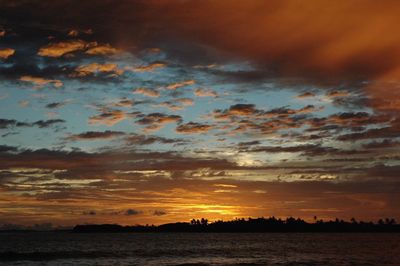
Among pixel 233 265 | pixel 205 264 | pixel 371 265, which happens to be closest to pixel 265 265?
pixel 233 265

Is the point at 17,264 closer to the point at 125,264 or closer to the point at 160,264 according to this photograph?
the point at 125,264

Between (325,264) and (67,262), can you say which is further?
(67,262)

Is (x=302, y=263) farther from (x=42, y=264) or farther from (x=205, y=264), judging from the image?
(x=42, y=264)

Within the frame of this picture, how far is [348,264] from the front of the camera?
69688 millimetres

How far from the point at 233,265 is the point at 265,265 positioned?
4.46 metres

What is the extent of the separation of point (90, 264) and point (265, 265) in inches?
1012

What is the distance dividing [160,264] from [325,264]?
78.1 feet

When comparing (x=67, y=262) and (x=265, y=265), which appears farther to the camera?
(x=67, y=262)

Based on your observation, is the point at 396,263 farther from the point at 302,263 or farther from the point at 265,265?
the point at 265,265

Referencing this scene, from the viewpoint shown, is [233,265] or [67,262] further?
[67,262]

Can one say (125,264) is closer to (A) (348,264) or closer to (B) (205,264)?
(B) (205,264)

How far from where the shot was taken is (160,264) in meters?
73.4

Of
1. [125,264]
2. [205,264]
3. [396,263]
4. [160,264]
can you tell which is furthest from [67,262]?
[396,263]

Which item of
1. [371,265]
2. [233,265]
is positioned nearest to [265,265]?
[233,265]
